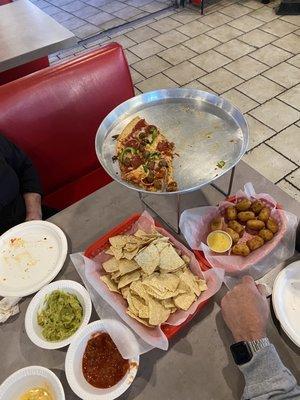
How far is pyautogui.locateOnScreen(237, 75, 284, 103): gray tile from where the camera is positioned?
9.97ft

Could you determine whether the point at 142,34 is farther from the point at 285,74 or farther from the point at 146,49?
the point at 285,74

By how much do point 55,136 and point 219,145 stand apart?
878mm

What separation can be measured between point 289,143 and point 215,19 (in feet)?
8.03

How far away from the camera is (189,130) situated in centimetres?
136

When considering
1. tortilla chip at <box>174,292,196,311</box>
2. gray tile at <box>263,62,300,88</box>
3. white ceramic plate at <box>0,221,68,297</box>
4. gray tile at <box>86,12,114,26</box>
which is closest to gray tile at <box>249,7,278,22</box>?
gray tile at <box>263,62,300,88</box>

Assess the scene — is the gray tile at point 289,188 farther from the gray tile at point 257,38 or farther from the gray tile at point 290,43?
the gray tile at point 257,38

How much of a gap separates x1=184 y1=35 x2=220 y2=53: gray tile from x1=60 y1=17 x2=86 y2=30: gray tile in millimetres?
1613

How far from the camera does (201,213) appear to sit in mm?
1248

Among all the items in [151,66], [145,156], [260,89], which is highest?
[145,156]

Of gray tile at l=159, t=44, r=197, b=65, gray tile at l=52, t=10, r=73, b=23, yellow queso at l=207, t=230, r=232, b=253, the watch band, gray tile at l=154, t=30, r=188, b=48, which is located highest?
gray tile at l=52, t=10, r=73, b=23

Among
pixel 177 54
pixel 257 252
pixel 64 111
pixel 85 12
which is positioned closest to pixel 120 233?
pixel 257 252

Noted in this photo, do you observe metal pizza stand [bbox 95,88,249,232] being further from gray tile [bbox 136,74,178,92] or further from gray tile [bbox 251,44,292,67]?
gray tile [bbox 251,44,292,67]

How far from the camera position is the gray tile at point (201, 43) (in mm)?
3736

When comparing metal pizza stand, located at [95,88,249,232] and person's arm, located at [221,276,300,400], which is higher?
metal pizza stand, located at [95,88,249,232]
